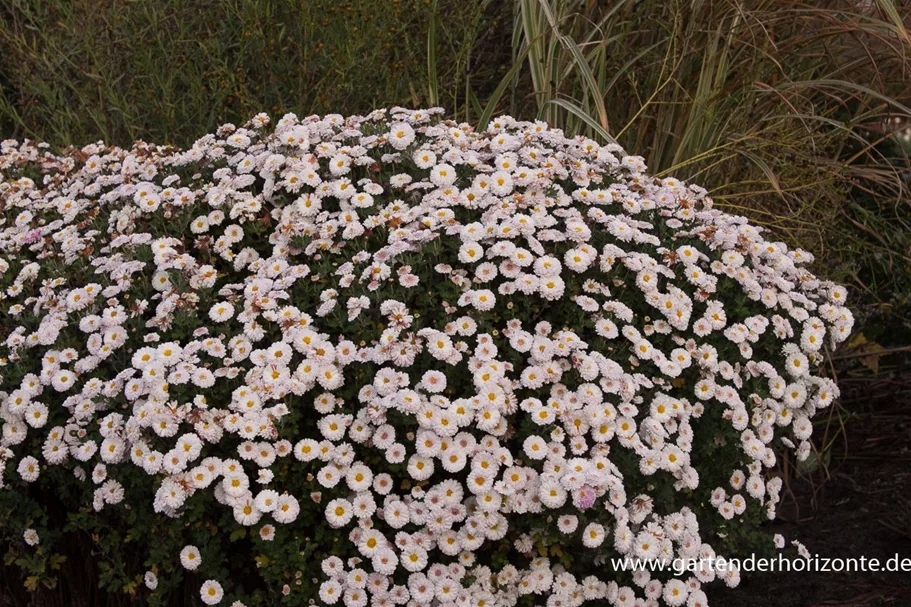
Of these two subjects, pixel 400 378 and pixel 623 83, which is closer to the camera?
pixel 400 378

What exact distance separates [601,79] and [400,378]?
A: 2.41 metres

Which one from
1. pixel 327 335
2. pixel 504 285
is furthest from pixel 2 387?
pixel 504 285

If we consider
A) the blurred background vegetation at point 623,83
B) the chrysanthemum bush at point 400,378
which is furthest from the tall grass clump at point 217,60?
the chrysanthemum bush at point 400,378

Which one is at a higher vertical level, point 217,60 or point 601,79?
point 217,60

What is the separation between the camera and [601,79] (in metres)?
4.38

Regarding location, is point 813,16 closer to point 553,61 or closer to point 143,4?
point 553,61

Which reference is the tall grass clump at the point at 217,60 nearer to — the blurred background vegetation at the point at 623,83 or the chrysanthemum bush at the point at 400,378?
the blurred background vegetation at the point at 623,83

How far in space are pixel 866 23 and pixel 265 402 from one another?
317 cm

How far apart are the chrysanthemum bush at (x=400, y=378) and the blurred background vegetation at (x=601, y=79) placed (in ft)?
3.81

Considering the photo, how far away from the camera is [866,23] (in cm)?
427

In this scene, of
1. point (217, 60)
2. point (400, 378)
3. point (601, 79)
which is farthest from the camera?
point (601, 79)

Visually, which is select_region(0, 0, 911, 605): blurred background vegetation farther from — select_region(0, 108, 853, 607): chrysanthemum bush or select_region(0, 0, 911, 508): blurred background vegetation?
select_region(0, 108, 853, 607): chrysanthemum bush

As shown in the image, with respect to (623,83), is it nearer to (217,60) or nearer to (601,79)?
(601,79)

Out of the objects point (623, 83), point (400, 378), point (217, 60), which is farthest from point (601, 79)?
point (400, 378)
